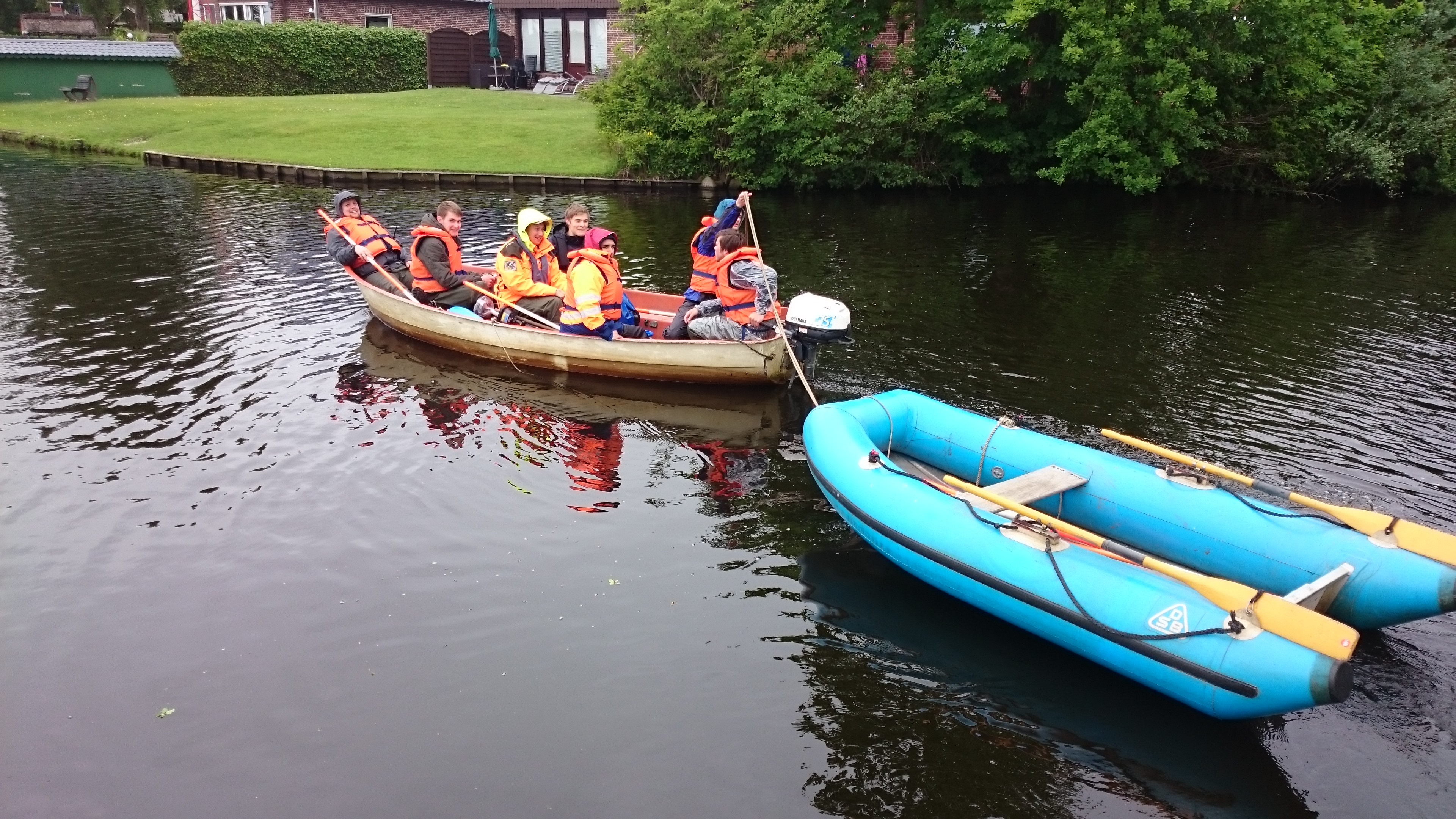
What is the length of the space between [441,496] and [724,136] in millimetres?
17609

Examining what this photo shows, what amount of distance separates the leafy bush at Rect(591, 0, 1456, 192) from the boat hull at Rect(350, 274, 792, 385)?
517 inches

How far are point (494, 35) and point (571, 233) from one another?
29.9 meters

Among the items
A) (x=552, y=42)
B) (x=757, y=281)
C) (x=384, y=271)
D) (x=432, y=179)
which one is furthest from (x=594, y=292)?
(x=552, y=42)

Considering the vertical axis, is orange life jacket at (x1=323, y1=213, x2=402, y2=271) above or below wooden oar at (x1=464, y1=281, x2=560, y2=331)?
above

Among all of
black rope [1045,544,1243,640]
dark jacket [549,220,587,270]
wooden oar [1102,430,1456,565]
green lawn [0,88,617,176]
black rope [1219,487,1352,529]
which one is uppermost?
green lawn [0,88,617,176]

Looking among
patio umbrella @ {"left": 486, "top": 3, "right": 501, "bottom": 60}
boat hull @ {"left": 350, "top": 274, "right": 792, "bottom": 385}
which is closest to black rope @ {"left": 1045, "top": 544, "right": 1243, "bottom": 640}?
boat hull @ {"left": 350, "top": 274, "right": 792, "bottom": 385}

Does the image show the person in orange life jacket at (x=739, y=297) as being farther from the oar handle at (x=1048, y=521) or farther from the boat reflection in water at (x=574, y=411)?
the oar handle at (x=1048, y=521)

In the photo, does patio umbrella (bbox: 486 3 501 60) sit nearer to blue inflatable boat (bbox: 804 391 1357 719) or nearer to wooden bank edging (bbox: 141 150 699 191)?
wooden bank edging (bbox: 141 150 699 191)

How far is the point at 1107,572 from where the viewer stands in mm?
6141

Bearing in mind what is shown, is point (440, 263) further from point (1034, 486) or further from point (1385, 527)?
point (1385, 527)

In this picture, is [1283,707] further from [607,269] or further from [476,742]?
[607,269]

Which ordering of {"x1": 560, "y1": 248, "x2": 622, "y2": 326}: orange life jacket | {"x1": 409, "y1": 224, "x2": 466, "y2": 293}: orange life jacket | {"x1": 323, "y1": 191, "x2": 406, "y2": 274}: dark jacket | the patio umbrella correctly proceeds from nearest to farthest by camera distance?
{"x1": 560, "y1": 248, "x2": 622, "y2": 326}: orange life jacket < {"x1": 409, "y1": 224, "x2": 466, "y2": 293}: orange life jacket < {"x1": 323, "y1": 191, "x2": 406, "y2": 274}: dark jacket < the patio umbrella

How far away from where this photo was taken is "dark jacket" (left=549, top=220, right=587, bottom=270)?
39.2ft

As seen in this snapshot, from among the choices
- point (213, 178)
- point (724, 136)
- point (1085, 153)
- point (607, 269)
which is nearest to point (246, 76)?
point (213, 178)
